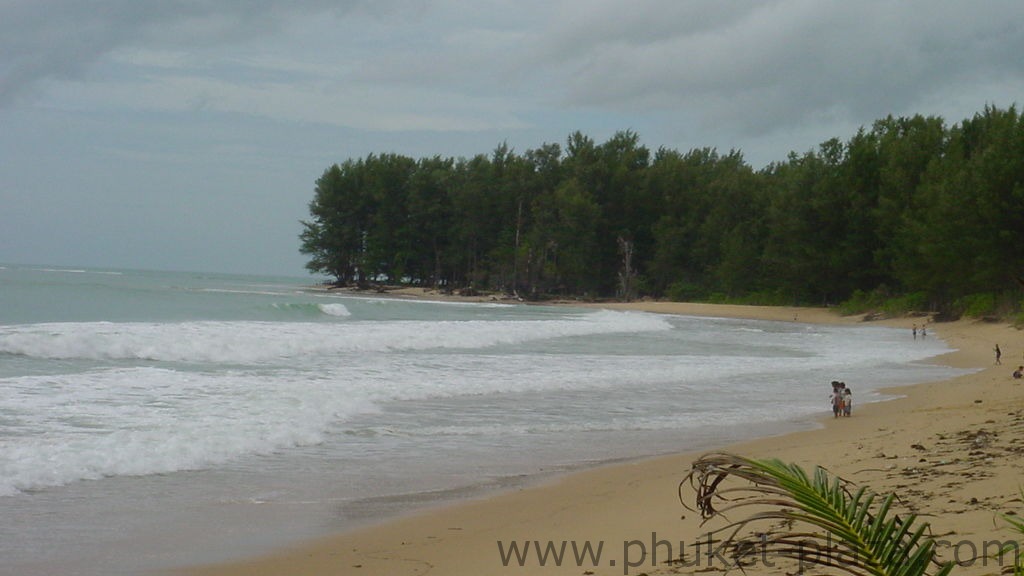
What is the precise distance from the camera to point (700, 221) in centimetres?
7006

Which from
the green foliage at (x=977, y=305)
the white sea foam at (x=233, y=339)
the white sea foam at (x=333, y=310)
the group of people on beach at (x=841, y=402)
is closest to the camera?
Result: the group of people on beach at (x=841, y=402)

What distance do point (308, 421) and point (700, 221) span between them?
2438 inches

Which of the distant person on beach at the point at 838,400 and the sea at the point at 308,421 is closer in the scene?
the sea at the point at 308,421

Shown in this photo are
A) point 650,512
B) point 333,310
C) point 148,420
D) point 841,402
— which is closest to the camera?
point 650,512

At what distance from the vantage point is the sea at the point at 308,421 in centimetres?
647

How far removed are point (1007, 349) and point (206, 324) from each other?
2138 centimetres

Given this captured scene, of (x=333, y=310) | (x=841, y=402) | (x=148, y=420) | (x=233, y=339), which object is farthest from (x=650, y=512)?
(x=333, y=310)

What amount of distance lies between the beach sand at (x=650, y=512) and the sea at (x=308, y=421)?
14.5 inches

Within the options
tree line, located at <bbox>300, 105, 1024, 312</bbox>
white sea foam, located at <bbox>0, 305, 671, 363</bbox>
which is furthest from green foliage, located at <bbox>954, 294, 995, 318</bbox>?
white sea foam, located at <bbox>0, 305, 671, 363</bbox>

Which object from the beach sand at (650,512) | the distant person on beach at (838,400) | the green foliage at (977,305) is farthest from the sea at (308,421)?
the green foliage at (977,305)

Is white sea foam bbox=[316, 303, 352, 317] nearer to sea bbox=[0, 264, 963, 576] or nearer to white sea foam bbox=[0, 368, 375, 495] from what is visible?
sea bbox=[0, 264, 963, 576]

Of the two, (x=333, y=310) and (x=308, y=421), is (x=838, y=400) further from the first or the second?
(x=333, y=310)

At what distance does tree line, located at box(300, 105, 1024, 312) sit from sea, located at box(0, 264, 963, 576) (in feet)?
66.5

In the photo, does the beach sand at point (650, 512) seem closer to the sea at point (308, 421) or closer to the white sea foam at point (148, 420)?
the sea at point (308, 421)
